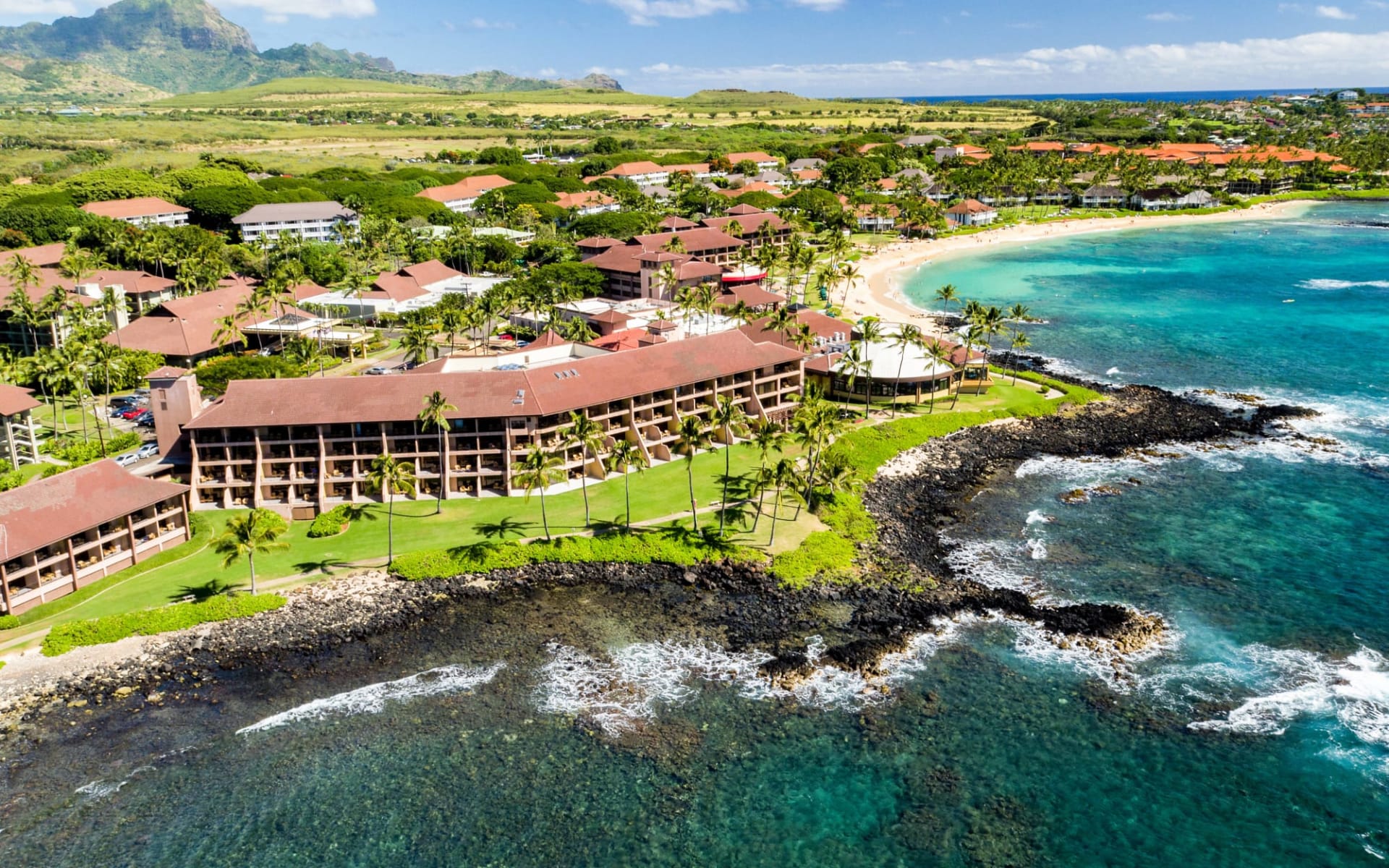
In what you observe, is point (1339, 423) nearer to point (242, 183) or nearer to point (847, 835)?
A: point (847, 835)

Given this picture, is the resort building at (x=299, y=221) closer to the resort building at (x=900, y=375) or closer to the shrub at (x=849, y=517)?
the resort building at (x=900, y=375)

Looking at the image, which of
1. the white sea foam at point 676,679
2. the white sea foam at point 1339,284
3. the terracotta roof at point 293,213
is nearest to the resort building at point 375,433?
the white sea foam at point 676,679

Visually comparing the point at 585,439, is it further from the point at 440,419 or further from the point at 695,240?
the point at 695,240

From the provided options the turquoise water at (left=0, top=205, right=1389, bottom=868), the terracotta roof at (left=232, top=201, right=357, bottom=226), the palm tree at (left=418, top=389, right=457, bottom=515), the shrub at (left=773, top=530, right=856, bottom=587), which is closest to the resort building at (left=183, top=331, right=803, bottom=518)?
the palm tree at (left=418, top=389, right=457, bottom=515)

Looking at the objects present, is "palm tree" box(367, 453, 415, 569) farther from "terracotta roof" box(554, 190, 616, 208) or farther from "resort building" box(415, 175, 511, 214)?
"terracotta roof" box(554, 190, 616, 208)

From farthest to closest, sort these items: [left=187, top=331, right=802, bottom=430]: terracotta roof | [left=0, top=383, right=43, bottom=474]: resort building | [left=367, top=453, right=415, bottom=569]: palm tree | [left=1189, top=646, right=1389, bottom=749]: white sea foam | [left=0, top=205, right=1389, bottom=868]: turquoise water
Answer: [left=0, top=383, right=43, bottom=474]: resort building
[left=187, top=331, right=802, bottom=430]: terracotta roof
[left=367, top=453, right=415, bottom=569]: palm tree
[left=1189, top=646, right=1389, bottom=749]: white sea foam
[left=0, top=205, right=1389, bottom=868]: turquoise water

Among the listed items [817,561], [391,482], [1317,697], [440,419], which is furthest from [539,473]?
[1317,697]
